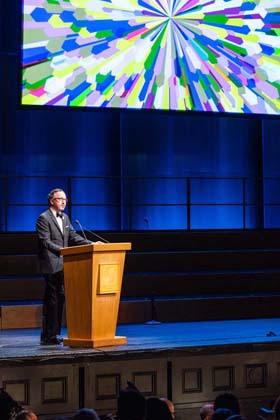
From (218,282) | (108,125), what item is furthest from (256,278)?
(108,125)

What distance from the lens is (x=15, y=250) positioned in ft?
30.4

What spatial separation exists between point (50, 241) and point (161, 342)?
1251 millimetres

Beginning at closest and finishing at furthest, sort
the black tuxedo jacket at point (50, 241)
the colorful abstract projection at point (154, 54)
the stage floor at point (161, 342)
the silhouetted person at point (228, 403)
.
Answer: the silhouetted person at point (228, 403) → the stage floor at point (161, 342) → the black tuxedo jacket at point (50, 241) → the colorful abstract projection at point (154, 54)

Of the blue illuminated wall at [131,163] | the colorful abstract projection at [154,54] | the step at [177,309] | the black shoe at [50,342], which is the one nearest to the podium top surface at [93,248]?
the black shoe at [50,342]

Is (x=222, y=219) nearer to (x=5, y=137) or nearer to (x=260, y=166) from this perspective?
(x=260, y=166)

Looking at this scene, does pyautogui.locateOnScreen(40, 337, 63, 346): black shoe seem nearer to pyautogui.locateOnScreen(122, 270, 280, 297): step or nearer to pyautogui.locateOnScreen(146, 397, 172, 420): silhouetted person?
pyautogui.locateOnScreen(122, 270, 280, 297): step

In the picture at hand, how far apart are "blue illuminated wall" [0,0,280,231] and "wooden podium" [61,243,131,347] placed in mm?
4108

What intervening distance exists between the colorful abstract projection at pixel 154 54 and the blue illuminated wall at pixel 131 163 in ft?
3.02

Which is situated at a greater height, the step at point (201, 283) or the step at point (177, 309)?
the step at point (201, 283)

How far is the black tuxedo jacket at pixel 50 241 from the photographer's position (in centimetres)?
684

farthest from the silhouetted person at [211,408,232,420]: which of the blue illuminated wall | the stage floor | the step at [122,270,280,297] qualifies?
the blue illuminated wall

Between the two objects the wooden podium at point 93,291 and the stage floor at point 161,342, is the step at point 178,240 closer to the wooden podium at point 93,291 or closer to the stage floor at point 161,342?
the stage floor at point 161,342

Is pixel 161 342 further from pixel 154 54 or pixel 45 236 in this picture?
pixel 154 54

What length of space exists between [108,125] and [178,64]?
1.98 m
